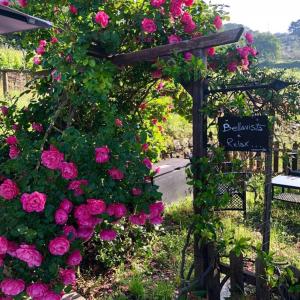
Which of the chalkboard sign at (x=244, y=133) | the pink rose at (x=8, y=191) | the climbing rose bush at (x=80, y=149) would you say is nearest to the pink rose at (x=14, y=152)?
the climbing rose bush at (x=80, y=149)

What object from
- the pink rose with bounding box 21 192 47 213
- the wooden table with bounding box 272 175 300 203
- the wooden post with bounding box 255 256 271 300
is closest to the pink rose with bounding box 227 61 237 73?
the wooden post with bounding box 255 256 271 300

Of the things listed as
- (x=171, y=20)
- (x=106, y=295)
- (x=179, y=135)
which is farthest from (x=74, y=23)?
(x=179, y=135)

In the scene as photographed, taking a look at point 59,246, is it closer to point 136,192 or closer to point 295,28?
point 136,192

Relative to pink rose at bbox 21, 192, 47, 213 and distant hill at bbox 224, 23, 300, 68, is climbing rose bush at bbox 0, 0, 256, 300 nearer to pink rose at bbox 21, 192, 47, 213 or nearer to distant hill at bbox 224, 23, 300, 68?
pink rose at bbox 21, 192, 47, 213

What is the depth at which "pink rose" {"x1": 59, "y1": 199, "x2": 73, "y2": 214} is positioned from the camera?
1990 millimetres

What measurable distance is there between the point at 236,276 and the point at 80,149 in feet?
4.48

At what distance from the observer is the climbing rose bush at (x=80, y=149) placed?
1947mm

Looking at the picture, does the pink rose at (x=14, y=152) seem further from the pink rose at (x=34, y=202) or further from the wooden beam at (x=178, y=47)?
the wooden beam at (x=178, y=47)

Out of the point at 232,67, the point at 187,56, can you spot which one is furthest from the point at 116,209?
the point at 232,67

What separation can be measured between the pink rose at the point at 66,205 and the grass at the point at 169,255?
108cm

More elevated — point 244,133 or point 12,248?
point 244,133

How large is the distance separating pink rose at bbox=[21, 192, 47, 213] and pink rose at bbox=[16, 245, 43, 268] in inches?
7.3

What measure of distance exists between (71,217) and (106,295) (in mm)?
1059

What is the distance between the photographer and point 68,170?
6.52 ft
